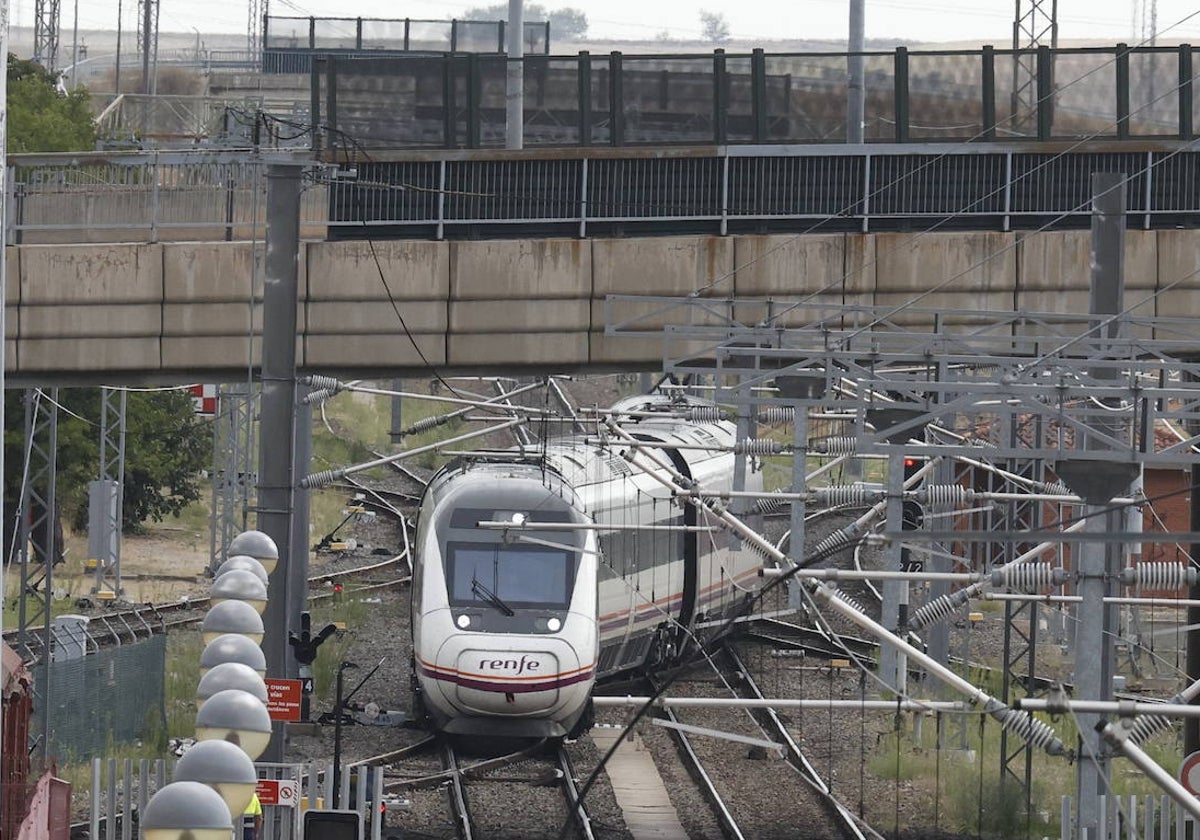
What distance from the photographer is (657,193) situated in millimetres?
21219

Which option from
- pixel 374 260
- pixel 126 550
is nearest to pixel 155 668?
pixel 374 260

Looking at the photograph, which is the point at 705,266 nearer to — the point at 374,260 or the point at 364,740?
the point at 374,260

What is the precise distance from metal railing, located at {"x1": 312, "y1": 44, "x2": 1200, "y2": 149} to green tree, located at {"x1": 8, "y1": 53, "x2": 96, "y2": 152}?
15094 millimetres

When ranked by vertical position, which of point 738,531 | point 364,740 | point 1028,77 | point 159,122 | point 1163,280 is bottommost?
point 364,740

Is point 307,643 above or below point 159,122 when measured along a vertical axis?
below

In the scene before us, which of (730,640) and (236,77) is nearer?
(730,640)

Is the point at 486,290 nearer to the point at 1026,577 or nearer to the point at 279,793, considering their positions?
the point at 279,793

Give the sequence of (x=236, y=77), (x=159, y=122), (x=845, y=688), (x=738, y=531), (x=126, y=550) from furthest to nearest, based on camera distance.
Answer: (x=236, y=77)
(x=159, y=122)
(x=126, y=550)
(x=845, y=688)
(x=738, y=531)

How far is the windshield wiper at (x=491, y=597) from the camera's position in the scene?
20547 millimetres

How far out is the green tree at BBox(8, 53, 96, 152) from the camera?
38.2 m

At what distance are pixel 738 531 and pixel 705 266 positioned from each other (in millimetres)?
5465

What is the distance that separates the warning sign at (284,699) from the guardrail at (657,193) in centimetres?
579

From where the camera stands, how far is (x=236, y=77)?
78750 mm

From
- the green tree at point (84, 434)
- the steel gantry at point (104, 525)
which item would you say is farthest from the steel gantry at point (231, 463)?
the green tree at point (84, 434)
